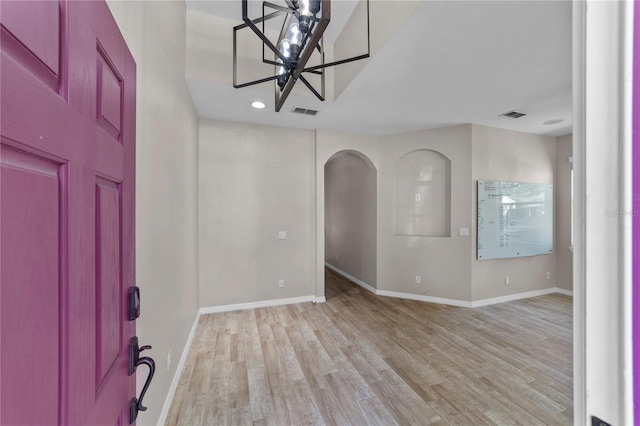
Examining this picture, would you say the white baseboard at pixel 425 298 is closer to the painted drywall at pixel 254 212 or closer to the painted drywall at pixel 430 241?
the painted drywall at pixel 430 241

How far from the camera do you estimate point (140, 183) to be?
4.26 ft

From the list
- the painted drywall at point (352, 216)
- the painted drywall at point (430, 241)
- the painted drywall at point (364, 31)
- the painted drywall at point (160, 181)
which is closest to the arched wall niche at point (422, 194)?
the painted drywall at point (430, 241)

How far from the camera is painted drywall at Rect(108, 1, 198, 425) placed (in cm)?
127

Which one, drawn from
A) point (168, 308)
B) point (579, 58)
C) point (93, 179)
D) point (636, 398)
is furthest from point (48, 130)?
point (168, 308)

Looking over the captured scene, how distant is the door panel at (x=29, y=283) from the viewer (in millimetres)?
357

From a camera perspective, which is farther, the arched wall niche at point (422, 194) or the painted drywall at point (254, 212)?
the arched wall niche at point (422, 194)

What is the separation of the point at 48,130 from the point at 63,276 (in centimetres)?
27

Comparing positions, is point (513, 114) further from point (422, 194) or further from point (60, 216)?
point (60, 216)

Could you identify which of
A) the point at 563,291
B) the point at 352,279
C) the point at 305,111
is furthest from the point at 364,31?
the point at 563,291

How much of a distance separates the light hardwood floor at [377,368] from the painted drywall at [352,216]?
130cm

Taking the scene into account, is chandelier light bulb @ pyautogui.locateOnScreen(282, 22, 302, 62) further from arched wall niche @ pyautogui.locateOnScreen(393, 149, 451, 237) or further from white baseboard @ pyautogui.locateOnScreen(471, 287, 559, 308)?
white baseboard @ pyautogui.locateOnScreen(471, 287, 559, 308)

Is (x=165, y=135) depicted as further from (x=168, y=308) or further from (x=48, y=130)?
(x=48, y=130)

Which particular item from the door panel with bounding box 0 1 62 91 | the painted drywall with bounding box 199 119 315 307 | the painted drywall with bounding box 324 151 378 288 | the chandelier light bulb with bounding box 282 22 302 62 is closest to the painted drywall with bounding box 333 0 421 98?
the chandelier light bulb with bounding box 282 22 302 62

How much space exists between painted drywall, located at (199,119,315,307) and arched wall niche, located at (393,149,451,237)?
150 centimetres
